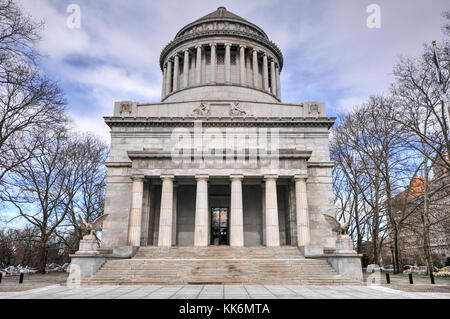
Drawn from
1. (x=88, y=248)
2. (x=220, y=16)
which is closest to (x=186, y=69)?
(x=220, y=16)

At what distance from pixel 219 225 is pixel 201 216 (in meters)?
6.67

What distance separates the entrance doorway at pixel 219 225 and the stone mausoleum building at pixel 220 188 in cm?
10

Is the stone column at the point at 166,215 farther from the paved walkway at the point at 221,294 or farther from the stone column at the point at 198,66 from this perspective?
the stone column at the point at 198,66

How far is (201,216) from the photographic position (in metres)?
24.8

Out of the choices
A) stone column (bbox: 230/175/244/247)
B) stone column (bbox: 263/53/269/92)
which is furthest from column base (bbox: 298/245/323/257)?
stone column (bbox: 263/53/269/92)

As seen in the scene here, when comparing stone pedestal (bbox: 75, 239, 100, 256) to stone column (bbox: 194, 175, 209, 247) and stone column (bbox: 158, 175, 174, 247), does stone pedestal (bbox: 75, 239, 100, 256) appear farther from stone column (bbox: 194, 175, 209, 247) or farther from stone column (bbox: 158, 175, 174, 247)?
stone column (bbox: 194, 175, 209, 247)

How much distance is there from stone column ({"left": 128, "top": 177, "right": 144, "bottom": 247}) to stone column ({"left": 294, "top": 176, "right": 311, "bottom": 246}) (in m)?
12.6

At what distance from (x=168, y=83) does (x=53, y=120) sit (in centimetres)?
2705

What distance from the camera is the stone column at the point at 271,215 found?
24.6 m

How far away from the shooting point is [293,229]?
27.2 m

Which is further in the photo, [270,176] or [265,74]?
[265,74]

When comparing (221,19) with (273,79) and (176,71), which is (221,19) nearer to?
(176,71)

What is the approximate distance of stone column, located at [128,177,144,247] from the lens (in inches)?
974
